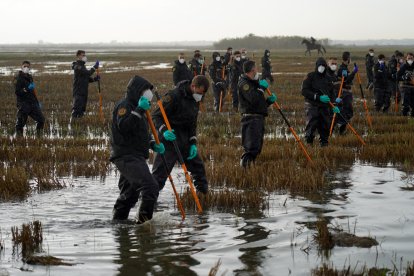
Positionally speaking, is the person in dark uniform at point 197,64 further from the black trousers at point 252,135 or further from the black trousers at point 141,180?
the black trousers at point 141,180

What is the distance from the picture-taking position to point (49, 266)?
6398mm

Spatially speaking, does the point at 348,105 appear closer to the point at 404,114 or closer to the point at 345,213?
the point at 404,114

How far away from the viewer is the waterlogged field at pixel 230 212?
6555mm

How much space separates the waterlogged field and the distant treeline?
113 metres

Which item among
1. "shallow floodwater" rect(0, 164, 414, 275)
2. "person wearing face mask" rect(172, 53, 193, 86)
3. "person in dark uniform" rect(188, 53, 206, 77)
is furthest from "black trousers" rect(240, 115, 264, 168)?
"person in dark uniform" rect(188, 53, 206, 77)

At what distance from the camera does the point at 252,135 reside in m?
11.5

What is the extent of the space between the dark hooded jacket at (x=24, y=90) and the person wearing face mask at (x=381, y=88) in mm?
10856

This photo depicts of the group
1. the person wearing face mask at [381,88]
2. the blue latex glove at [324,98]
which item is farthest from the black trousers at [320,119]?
the person wearing face mask at [381,88]

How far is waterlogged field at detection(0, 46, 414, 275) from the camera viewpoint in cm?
655

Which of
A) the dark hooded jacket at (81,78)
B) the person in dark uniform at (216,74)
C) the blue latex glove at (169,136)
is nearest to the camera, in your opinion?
the blue latex glove at (169,136)

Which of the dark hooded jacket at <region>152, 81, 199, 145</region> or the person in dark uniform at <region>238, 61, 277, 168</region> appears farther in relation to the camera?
the person in dark uniform at <region>238, 61, 277, 168</region>

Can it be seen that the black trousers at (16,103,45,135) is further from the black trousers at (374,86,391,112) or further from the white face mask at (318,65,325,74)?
the black trousers at (374,86,391,112)

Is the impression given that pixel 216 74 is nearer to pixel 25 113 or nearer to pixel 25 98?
pixel 25 98

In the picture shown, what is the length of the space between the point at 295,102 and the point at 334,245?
17.5 meters
